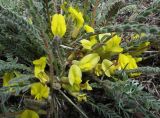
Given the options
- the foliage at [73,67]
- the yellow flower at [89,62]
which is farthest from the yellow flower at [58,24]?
the yellow flower at [89,62]

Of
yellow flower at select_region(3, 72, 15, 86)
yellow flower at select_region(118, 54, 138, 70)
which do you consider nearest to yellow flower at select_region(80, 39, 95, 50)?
yellow flower at select_region(118, 54, 138, 70)

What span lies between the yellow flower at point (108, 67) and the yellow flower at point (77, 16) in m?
0.16

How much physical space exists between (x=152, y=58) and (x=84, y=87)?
36 cm

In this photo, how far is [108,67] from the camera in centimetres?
121

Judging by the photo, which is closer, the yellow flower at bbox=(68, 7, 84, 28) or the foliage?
the foliage

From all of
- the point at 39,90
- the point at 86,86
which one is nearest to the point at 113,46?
the point at 86,86

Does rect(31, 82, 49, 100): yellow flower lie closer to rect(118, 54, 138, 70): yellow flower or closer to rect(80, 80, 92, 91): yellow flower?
rect(80, 80, 92, 91): yellow flower

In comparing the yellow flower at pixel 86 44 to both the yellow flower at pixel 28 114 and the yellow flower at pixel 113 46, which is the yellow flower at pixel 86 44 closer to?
the yellow flower at pixel 113 46

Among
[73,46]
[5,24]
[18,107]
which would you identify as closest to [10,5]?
[5,24]

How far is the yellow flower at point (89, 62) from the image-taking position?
119 cm

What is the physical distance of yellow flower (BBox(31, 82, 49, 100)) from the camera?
114cm

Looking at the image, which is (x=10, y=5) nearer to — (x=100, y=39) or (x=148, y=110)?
(x=100, y=39)

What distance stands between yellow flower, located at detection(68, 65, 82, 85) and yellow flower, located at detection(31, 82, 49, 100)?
0.25 feet

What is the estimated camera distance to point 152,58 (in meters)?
1.42
